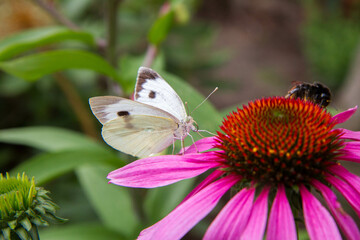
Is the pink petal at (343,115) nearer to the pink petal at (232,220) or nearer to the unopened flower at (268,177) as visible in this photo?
the unopened flower at (268,177)

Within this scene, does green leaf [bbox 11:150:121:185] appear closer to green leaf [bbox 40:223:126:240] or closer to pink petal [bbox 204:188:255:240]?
green leaf [bbox 40:223:126:240]

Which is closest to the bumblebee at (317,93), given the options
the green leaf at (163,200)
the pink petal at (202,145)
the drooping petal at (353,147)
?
the drooping petal at (353,147)

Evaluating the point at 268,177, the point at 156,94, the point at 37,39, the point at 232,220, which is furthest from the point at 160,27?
the point at 232,220

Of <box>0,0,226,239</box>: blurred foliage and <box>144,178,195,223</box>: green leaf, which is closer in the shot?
<box>0,0,226,239</box>: blurred foliage

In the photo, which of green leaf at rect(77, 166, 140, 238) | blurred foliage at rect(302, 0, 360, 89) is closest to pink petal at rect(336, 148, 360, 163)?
green leaf at rect(77, 166, 140, 238)

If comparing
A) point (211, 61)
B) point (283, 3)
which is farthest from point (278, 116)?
point (283, 3)
